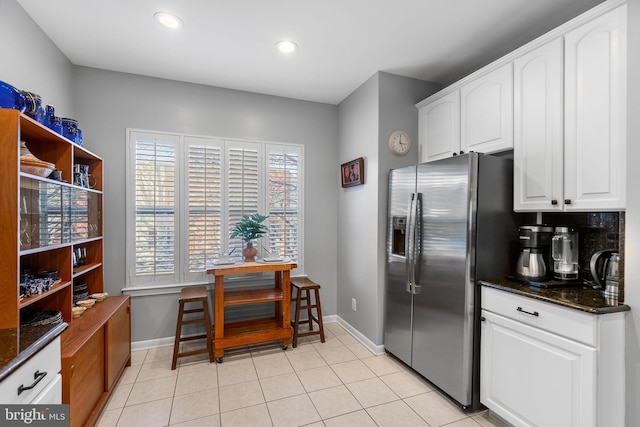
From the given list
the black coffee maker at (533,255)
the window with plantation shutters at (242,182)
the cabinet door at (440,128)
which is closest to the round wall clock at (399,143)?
the cabinet door at (440,128)

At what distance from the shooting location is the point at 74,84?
2.83 meters

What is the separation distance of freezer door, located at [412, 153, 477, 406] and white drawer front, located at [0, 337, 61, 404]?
2.26 meters

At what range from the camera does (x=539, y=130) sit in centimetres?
198

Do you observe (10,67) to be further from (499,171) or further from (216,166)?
(499,171)

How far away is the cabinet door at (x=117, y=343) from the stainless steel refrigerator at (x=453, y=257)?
2313mm

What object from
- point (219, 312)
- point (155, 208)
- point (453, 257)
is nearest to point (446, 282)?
point (453, 257)

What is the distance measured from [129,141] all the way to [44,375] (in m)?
2.38

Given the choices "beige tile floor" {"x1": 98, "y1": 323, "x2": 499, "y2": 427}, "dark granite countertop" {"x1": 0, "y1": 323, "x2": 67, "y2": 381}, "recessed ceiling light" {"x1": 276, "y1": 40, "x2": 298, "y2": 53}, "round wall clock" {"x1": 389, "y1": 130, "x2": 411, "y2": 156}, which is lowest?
"beige tile floor" {"x1": 98, "y1": 323, "x2": 499, "y2": 427}

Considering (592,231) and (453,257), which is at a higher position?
(592,231)

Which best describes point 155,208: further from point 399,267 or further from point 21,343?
point 399,267

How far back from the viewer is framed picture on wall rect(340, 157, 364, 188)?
319 cm

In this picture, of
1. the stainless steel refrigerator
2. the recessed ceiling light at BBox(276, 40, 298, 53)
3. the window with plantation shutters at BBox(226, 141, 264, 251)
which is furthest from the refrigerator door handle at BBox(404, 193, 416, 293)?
the window with plantation shutters at BBox(226, 141, 264, 251)

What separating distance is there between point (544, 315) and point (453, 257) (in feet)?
2.02

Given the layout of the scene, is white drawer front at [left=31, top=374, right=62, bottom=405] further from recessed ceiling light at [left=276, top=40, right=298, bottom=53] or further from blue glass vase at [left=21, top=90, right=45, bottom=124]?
recessed ceiling light at [left=276, top=40, right=298, bottom=53]
